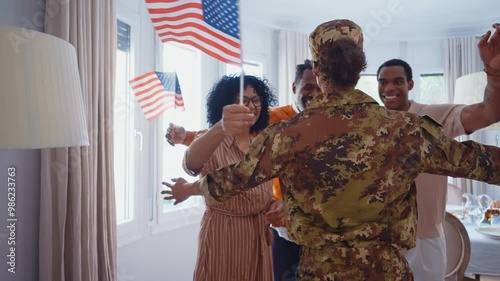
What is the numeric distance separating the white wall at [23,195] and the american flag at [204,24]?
0.70 m

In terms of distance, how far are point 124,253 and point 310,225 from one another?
1.98 meters

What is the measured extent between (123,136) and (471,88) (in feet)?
7.03

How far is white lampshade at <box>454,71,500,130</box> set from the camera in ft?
8.02

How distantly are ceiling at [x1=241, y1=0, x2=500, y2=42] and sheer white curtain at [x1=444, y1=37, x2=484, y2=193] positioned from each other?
11cm

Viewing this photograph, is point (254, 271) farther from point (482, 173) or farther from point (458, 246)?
point (458, 246)

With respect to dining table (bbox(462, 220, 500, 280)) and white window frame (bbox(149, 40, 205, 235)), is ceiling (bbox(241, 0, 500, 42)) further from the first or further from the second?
dining table (bbox(462, 220, 500, 280))

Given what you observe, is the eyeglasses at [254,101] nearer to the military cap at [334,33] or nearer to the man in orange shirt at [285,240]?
the man in orange shirt at [285,240]

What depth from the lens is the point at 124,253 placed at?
9.04 feet

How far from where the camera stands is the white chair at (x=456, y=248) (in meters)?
2.32

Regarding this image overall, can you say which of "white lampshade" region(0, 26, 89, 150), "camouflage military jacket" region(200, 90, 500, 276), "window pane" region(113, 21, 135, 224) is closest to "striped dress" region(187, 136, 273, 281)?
"camouflage military jacket" region(200, 90, 500, 276)

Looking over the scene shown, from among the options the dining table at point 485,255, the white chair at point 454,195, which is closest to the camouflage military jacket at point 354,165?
the dining table at point 485,255

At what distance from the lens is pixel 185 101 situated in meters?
3.74

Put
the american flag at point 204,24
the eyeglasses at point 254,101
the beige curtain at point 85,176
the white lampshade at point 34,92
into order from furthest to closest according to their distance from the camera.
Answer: the beige curtain at point 85,176 → the eyeglasses at point 254,101 → the american flag at point 204,24 → the white lampshade at point 34,92

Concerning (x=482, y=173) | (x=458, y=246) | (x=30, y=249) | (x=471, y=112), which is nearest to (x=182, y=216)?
(x=30, y=249)
